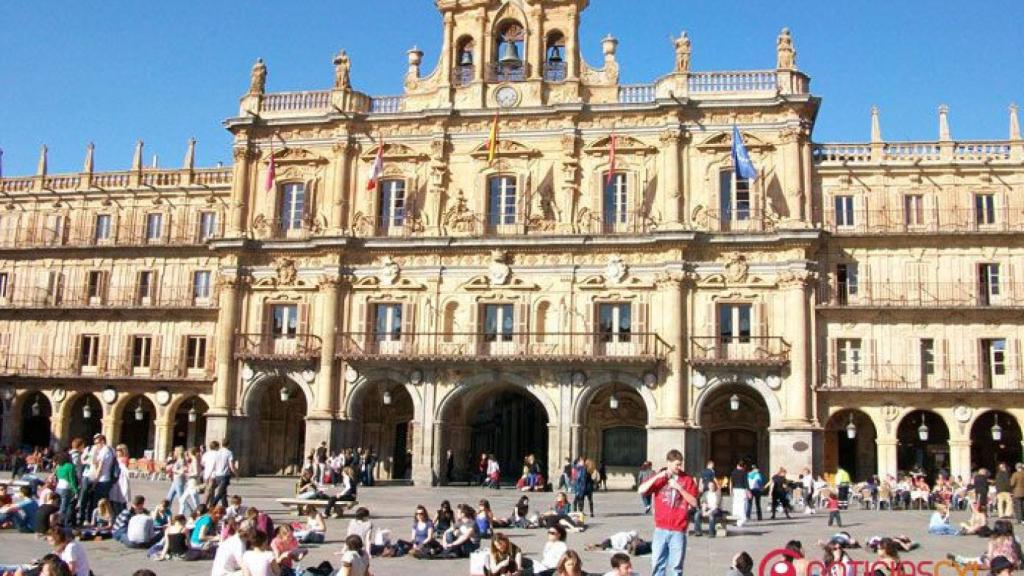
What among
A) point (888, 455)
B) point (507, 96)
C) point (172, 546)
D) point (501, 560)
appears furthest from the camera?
point (507, 96)

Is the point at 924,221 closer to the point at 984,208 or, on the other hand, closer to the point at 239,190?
the point at 984,208

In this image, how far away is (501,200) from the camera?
139 ft

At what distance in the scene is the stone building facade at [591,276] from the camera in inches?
1534

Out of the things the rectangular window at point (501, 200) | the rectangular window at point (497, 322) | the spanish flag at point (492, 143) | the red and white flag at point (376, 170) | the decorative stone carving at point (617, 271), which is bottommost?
the rectangular window at point (497, 322)

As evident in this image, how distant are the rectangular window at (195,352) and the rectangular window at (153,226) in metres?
5.69

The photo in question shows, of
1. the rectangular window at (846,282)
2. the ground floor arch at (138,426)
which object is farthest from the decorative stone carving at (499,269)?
the ground floor arch at (138,426)

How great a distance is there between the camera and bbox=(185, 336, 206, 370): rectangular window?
154 ft

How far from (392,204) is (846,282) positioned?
18403mm

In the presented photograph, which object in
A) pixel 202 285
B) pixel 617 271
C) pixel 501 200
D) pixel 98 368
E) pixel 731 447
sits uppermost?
pixel 501 200

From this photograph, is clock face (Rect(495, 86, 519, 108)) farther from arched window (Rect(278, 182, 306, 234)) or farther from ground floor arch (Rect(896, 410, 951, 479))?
ground floor arch (Rect(896, 410, 951, 479))

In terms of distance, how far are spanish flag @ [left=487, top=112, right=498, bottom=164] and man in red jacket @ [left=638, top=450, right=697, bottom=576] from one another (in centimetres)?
2860

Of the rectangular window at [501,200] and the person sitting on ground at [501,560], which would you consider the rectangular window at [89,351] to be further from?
the person sitting on ground at [501,560]

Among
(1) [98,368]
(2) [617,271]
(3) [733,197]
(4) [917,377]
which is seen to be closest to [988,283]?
(4) [917,377]

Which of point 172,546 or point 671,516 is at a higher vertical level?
point 671,516
